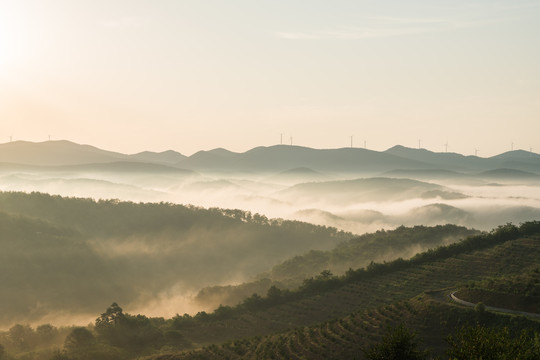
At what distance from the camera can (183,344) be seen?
10381 cm

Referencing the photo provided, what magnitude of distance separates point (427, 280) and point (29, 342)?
8132cm

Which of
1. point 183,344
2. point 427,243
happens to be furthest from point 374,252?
point 183,344

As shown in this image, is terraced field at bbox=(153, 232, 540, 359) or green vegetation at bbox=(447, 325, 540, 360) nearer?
green vegetation at bbox=(447, 325, 540, 360)

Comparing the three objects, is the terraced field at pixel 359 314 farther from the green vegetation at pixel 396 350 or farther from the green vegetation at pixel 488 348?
the green vegetation at pixel 488 348

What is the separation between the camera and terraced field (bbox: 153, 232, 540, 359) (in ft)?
269

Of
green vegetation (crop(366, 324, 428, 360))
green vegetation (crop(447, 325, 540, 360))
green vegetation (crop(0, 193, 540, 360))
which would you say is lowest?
green vegetation (crop(0, 193, 540, 360))

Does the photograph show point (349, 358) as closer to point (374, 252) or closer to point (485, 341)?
point (485, 341)

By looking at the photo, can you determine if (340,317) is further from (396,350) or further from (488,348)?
(488,348)

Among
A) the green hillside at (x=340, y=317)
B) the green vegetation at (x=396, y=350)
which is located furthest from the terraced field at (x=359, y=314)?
the green vegetation at (x=396, y=350)

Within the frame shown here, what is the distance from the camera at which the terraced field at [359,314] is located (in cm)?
8212

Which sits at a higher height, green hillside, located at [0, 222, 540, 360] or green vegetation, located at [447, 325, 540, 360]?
green vegetation, located at [447, 325, 540, 360]

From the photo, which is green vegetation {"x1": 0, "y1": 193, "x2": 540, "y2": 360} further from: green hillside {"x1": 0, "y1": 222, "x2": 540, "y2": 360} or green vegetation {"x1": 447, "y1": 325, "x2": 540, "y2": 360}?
green vegetation {"x1": 447, "y1": 325, "x2": 540, "y2": 360}

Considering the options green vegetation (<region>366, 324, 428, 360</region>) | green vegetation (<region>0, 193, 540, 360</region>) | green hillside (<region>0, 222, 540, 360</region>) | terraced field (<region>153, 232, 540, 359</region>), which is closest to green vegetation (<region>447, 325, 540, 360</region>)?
green vegetation (<region>366, 324, 428, 360</region>)

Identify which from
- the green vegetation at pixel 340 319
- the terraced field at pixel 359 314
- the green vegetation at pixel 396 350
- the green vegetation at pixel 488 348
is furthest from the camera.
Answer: the terraced field at pixel 359 314
